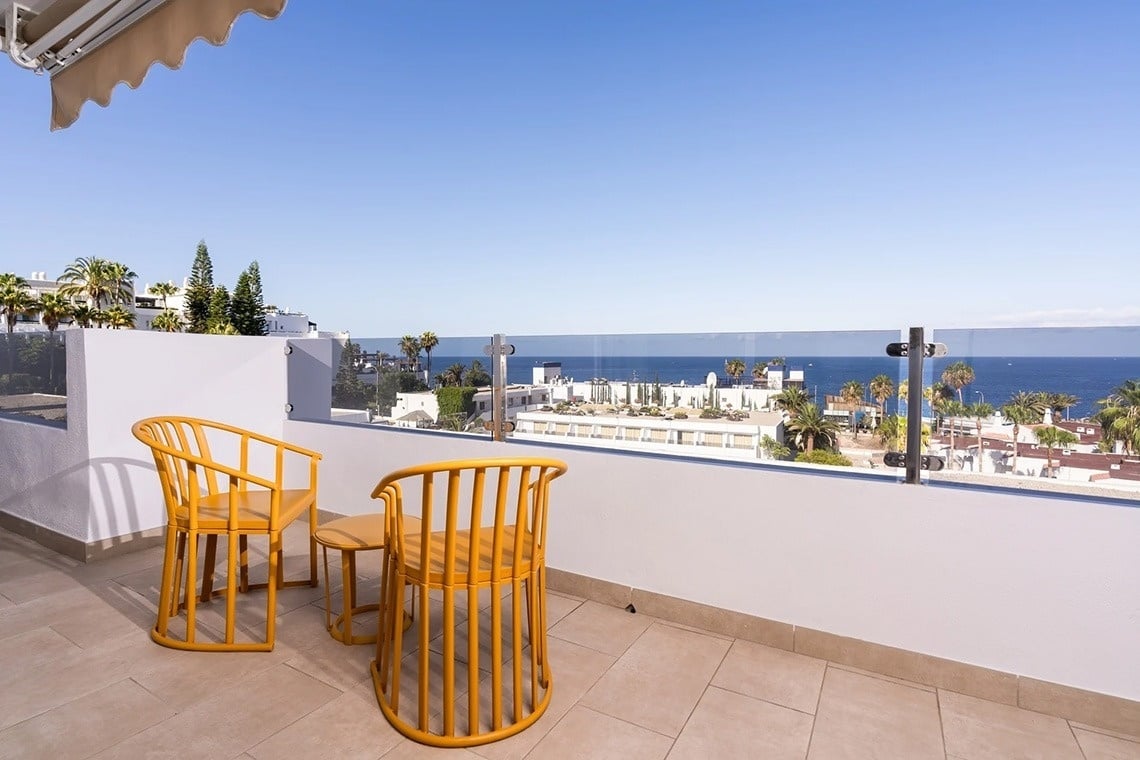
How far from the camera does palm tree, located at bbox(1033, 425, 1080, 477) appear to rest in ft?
5.90

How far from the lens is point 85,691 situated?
6.23 ft

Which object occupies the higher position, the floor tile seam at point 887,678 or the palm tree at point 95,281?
the palm tree at point 95,281

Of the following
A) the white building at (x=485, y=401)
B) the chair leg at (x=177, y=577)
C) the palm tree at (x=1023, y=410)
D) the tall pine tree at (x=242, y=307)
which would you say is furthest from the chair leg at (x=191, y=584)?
the tall pine tree at (x=242, y=307)

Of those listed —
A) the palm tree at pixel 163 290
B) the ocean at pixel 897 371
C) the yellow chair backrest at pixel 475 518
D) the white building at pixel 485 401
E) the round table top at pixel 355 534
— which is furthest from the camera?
the palm tree at pixel 163 290

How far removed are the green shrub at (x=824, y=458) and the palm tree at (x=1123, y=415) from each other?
0.75m

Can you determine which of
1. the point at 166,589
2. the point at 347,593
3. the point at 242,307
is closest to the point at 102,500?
the point at 166,589

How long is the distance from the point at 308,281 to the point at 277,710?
27843 mm

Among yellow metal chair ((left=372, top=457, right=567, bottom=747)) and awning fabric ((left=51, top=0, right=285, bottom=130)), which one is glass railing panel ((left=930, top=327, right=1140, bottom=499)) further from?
awning fabric ((left=51, top=0, right=285, bottom=130))

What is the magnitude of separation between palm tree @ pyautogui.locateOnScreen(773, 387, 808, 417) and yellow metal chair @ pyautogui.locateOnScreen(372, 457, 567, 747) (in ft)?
3.47

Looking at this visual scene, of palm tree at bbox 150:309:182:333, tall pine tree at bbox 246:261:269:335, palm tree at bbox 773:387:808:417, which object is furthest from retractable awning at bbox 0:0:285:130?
tall pine tree at bbox 246:261:269:335

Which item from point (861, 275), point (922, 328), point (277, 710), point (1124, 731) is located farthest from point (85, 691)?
point (861, 275)

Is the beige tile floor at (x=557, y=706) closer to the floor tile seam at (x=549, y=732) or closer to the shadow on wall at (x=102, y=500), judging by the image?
the floor tile seam at (x=549, y=732)

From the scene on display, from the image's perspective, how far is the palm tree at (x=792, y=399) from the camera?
2258mm

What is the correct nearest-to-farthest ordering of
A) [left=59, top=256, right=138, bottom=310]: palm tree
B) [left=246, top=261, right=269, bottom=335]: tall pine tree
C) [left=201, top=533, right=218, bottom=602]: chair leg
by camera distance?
[left=201, top=533, right=218, bottom=602]: chair leg, [left=59, top=256, right=138, bottom=310]: palm tree, [left=246, top=261, right=269, bottom=335]: tall pine tree
